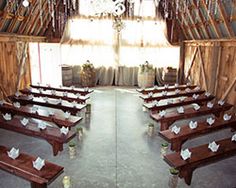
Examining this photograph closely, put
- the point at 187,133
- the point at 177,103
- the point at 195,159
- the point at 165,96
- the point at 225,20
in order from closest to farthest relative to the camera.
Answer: the point at 195,159 < the point at 187,133 < the point at 225,20 < the point at 177,103 < the point at 165,96

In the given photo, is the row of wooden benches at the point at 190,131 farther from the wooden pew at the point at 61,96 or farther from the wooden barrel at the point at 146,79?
the wooden barrel at the point at 146,79

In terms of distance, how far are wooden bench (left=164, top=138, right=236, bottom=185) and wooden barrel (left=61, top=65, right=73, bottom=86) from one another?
8.07 m

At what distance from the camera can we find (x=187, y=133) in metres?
4.34

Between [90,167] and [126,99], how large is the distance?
4.93 m

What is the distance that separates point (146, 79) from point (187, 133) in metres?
6.56

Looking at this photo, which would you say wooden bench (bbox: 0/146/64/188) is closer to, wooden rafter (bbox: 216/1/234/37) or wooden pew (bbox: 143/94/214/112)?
wooden pew (bbox: 143/94/214/112)

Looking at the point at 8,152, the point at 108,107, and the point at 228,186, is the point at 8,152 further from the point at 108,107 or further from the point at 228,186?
the point at 108,107

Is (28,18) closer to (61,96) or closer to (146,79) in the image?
(61,96)

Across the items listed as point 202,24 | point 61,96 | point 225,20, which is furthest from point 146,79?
point 225,20

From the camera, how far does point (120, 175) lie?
12.3ft

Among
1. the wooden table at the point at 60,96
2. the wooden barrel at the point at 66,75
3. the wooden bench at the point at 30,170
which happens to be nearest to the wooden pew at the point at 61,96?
the wooden table at the point at 60,96

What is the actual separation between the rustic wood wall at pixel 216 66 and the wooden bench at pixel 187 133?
2002mm

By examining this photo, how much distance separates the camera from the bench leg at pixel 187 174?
3.36 m

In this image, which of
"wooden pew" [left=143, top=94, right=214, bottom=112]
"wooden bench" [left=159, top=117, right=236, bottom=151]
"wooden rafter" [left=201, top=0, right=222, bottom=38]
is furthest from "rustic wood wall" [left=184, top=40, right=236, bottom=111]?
"wooden bench" [left=159, top=117, right=236, bottom=151]
